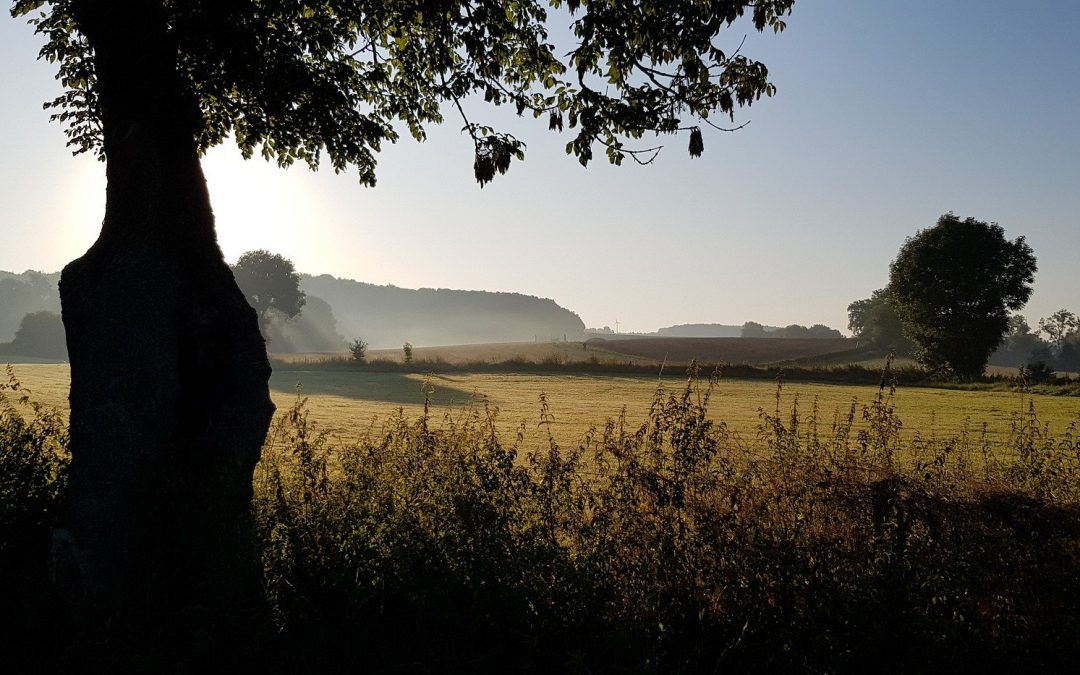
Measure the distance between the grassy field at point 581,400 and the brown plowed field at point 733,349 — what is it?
29.0 meters

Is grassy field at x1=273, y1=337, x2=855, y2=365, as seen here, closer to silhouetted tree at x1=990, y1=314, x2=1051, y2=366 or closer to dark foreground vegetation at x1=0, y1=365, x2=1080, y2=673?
dark foreground vegetation at x1=0, y1=365, x2=1080, y2=673

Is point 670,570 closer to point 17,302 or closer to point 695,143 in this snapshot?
point 695,143

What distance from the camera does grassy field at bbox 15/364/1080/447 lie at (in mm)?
24016

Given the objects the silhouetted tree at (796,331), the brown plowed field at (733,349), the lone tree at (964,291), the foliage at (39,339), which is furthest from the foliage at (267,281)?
the silhouetted tree at (796,331)

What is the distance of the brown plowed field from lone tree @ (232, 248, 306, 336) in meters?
49.0

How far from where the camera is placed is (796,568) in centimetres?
511

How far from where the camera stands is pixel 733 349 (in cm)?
8212

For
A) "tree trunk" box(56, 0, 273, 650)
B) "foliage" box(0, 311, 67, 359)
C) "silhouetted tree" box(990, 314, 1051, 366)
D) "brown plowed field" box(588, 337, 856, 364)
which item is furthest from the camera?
"silhouetted tree" box(990, 314, 1051, 366)

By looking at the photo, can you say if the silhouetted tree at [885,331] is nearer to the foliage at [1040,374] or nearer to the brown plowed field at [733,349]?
the brown plowed field at [733,349]

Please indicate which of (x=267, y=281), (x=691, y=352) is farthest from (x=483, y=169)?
(x=267, y=281)

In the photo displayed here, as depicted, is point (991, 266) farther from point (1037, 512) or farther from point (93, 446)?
point (93, 446)

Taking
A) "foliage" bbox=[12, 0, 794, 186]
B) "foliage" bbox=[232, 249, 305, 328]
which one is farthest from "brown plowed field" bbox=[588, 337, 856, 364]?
"foliage" bbox=[12, 0, 794, 186]

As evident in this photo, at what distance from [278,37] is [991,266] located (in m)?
59.7

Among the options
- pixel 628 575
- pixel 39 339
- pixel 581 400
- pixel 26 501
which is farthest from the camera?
pixel 39 339
